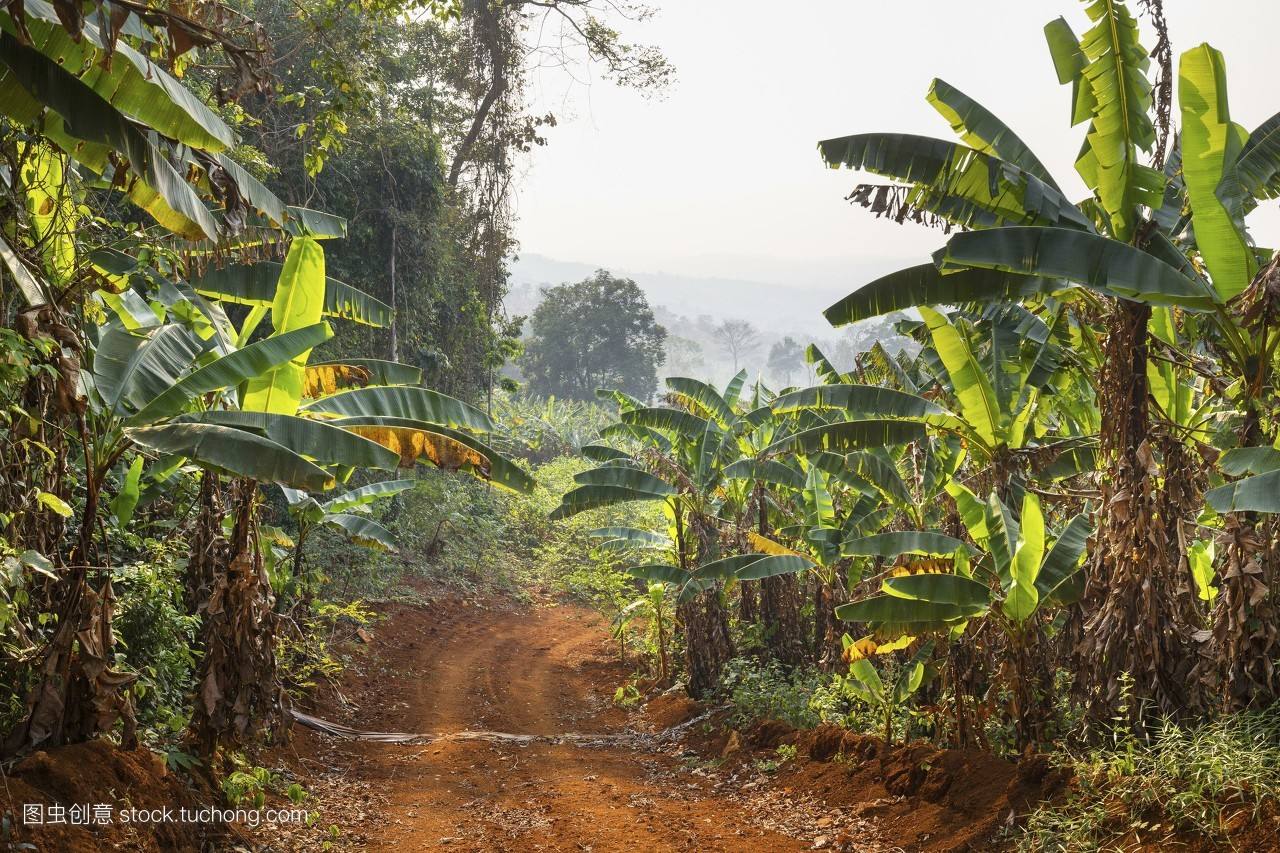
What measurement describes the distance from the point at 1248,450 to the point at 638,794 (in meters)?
5.77

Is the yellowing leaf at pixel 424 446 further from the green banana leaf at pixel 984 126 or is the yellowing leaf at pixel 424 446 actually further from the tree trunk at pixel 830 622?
the tree trunk at pixel 830 622

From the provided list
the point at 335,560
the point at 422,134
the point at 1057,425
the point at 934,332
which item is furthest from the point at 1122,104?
the point at 422,134

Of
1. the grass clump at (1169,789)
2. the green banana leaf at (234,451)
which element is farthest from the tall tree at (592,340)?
the grass clump at (1169,789)

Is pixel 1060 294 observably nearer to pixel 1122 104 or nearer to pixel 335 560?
pixel 1122 104

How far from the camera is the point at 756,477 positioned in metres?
10.5

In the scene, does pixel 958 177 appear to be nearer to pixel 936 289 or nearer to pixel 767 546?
pixel 936 289

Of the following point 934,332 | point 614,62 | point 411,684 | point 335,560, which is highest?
point 614,62

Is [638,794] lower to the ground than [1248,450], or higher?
lower

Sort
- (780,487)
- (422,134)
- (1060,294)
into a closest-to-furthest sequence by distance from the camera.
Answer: (1060,294)
(780,487)
(422,134)

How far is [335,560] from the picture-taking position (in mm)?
15625

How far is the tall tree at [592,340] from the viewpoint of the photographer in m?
51.8

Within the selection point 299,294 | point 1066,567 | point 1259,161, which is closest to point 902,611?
point 1066,567

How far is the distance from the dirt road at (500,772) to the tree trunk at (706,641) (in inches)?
44.6

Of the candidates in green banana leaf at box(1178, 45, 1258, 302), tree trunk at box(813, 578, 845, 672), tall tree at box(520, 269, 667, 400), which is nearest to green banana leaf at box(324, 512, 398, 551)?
tree trunk at box(813, 578, 845, 672)
